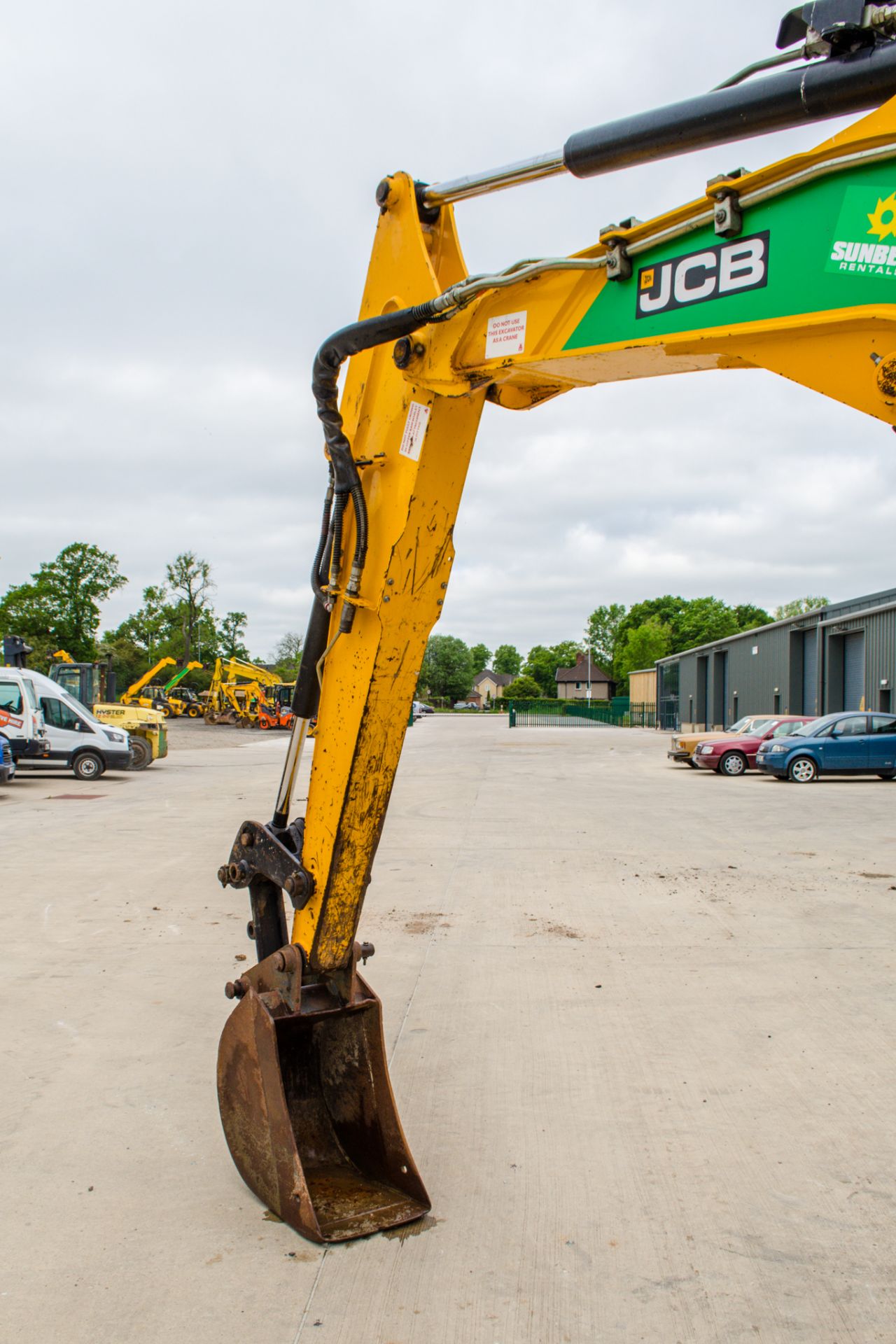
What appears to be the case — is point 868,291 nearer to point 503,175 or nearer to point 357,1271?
point 503,175

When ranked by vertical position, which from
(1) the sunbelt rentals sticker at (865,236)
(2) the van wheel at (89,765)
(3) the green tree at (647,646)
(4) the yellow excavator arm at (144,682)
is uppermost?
(3) the green tree at (647,646)

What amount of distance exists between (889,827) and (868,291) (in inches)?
456

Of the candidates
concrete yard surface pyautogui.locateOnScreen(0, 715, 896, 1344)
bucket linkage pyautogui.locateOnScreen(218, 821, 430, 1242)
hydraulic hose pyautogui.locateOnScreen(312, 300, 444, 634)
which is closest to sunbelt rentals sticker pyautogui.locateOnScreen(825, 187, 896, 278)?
hydraulic hose pyautogui.locateOnScreen(312, 300, 444, 634)

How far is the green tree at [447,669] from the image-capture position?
123062 millimetres

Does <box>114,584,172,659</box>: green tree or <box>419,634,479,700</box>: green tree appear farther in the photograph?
<box>419,634,479,700</box>: green tree

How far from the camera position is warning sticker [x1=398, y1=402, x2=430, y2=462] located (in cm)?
314

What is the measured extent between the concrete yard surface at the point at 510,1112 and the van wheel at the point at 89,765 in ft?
35.6

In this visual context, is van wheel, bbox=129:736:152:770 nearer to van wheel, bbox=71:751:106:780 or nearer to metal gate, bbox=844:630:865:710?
van wheel, bbox=71:751:106:780

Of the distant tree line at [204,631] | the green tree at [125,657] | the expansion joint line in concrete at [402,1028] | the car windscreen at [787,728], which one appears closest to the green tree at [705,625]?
the distant tree line at [204,631]

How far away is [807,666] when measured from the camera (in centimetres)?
3406

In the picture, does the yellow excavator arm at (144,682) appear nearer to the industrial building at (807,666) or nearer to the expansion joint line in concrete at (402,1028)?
the industrial building at (807,666)

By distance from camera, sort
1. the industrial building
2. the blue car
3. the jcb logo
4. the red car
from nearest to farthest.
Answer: the jcb logo → the blue car → the red car → the industrial building

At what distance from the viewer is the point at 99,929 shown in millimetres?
7203

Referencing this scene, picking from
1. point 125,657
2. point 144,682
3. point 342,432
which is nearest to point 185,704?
point 144,682
